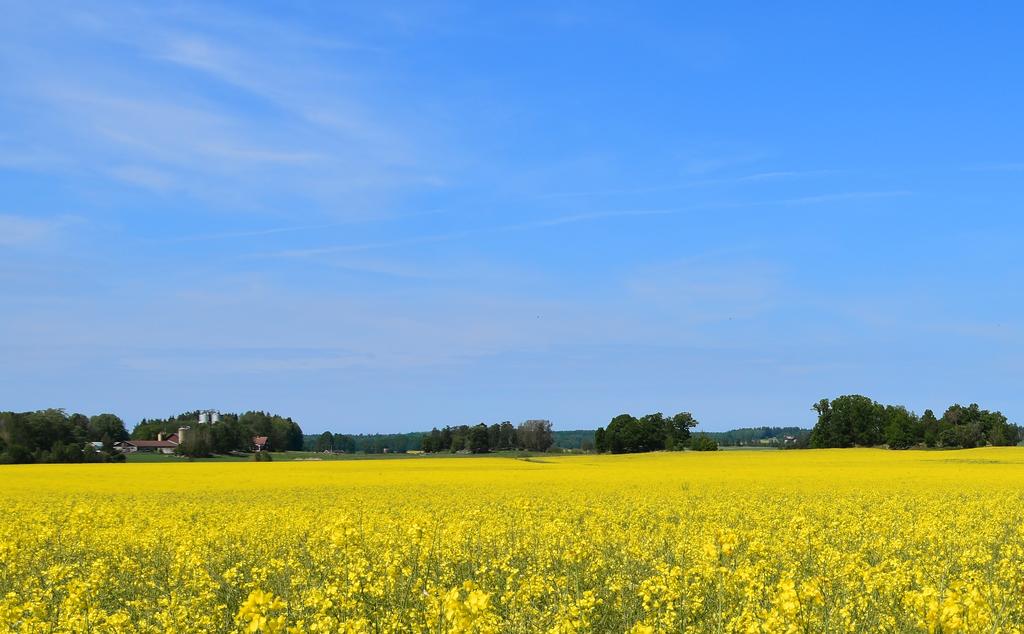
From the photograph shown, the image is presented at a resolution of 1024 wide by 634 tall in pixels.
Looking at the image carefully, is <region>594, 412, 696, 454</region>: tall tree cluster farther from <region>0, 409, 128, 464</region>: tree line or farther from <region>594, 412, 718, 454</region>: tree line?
<region>0, 409, 128, 464</region>: tree line

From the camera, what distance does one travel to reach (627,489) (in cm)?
3203

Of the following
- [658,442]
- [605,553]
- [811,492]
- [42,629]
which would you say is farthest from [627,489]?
[658,442]

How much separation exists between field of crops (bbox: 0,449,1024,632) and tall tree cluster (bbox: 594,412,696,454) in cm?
8204

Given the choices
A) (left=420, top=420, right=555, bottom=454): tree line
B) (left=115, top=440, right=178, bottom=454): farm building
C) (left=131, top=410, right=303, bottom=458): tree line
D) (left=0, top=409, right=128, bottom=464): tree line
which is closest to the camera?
(left=0, top=409, right=128, bottom=464): tree line

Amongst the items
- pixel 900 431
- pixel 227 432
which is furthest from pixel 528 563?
pixel 227 432

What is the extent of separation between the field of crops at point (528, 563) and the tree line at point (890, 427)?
83.7m

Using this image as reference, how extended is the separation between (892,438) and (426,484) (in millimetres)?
79617

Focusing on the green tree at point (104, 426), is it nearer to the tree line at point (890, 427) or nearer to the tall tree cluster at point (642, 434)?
the tall tree cluster at point (642, 434)

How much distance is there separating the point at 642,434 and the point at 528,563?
4044 inches

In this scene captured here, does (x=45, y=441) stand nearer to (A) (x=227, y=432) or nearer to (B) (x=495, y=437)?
(A) (x=227, y=432)

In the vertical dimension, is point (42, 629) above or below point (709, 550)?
below

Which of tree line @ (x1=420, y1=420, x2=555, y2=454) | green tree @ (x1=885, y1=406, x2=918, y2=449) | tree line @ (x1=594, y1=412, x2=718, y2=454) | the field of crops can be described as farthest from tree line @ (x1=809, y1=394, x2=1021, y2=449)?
the field of crops

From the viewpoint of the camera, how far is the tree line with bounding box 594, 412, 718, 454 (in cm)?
11344

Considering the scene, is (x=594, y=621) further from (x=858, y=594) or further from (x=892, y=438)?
(x=892, y=438)
